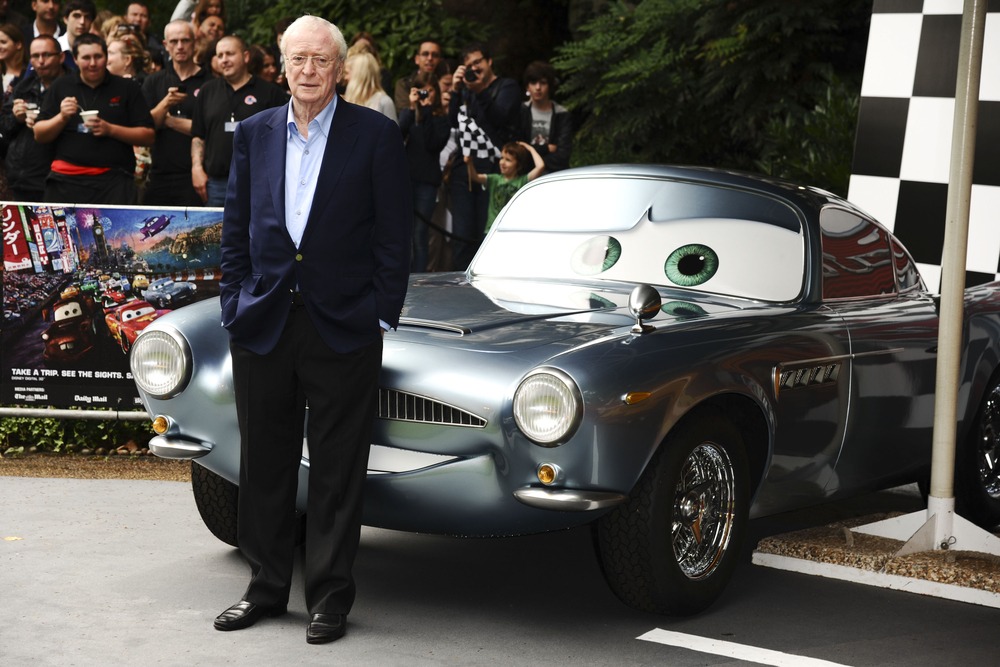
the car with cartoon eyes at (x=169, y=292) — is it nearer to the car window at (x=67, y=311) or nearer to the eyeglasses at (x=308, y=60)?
the car window at (x=67, y=311)

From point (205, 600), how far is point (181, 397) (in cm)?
64

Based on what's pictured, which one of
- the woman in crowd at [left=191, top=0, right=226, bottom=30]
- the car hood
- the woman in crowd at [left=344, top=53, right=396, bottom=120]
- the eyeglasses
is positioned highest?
the woman in crowd at [left=191, top=0, right=226, bottom=30]

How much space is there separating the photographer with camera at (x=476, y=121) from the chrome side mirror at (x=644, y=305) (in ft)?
17.9

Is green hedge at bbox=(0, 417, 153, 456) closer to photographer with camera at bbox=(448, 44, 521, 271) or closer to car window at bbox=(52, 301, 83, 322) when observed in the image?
car window at bbox=(52, 301, 83, 322)

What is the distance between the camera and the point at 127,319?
22.0ft

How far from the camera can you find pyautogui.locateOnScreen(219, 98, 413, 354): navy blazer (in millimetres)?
4117

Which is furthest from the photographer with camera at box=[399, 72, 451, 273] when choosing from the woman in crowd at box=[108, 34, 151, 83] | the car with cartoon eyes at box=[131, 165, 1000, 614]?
the car with cartoon eyes at box=[131, 165, 1000, 614]

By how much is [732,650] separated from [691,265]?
5.22 feet

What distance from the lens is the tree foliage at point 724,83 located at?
398 inches

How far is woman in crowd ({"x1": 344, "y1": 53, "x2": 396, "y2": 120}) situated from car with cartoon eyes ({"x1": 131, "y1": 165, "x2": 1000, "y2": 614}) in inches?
128

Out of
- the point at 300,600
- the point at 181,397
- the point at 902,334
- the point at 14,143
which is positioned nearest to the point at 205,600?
the point at 300,600

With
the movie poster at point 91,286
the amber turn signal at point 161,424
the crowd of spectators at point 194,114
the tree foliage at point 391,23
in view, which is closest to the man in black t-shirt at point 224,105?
the crowd of spectators at point 194,114

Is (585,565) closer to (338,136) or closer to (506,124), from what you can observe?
(338,136)

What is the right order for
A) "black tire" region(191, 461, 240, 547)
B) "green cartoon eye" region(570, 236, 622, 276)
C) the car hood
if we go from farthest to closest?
1. "green cartoon eye" region(570, 236, 622, 276)
2. "black tire" region(191, 461, 240, 547)
3. the car hood
